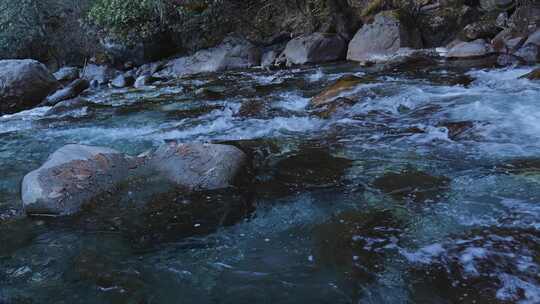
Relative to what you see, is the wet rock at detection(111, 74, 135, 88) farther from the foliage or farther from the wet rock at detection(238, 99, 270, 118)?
the wet rock at detection(238, 99, 270, 118)

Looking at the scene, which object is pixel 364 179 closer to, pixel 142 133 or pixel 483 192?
pixel 483 192

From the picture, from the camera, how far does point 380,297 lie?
264cm

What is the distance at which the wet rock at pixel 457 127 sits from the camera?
5.25m

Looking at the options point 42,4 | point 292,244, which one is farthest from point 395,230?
point 42,4

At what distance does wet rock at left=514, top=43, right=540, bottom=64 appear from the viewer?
9062mm

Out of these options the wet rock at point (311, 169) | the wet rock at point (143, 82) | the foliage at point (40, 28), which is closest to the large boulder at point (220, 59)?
the wet rock at point (143, 82)

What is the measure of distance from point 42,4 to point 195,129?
50.4ft

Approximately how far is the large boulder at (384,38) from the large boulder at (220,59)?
3176 millimetres

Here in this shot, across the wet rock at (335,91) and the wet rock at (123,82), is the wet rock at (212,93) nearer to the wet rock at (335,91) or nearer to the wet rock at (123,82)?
the wet rock at (335,91)

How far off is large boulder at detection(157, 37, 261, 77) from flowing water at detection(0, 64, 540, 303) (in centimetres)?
762

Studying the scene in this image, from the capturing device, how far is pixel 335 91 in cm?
766

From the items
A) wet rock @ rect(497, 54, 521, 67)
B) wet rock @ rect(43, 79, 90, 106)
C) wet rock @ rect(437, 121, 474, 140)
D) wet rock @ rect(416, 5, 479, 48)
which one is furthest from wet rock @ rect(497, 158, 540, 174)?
wet rock @ rect(43, 79, 90, 106)

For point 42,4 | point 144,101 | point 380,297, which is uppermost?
point 42,4

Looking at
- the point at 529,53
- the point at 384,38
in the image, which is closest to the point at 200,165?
the point at 529,53
